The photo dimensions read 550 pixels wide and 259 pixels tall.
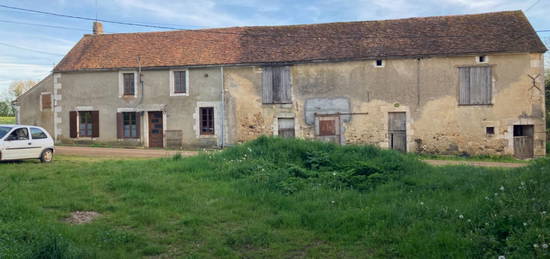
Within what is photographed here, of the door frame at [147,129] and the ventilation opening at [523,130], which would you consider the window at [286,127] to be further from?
the ventilation opening at [523,130]

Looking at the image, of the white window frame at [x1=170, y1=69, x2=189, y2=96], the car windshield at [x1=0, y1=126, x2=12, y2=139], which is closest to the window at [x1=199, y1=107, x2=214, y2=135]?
the white window frame at [x1=170, y1=69, x2=189, y2=96]

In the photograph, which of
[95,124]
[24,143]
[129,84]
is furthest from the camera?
[95,124]

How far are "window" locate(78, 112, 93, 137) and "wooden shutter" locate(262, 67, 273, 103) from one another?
396 inches

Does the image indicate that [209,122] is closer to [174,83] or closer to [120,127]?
[174,83]

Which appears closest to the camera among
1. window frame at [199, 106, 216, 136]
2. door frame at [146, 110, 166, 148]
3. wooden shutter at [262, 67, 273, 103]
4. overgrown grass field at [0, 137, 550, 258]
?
overgrown grass field at [0, 137, 550, 258]

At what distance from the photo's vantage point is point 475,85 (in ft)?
66.9

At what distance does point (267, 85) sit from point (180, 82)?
4846 millimetres

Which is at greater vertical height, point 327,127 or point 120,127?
point 120,127

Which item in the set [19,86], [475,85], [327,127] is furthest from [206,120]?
[19,86]

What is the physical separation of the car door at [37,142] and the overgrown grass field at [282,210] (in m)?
3.44

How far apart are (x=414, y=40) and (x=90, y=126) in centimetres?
1811

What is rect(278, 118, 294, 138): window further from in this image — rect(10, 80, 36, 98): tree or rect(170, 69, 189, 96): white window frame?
rect(10, 80, 36, 98): tree

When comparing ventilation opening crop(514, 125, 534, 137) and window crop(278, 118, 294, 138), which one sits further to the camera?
window crop(278, 118, 294, 138)

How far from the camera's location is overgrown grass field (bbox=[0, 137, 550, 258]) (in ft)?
16.9
